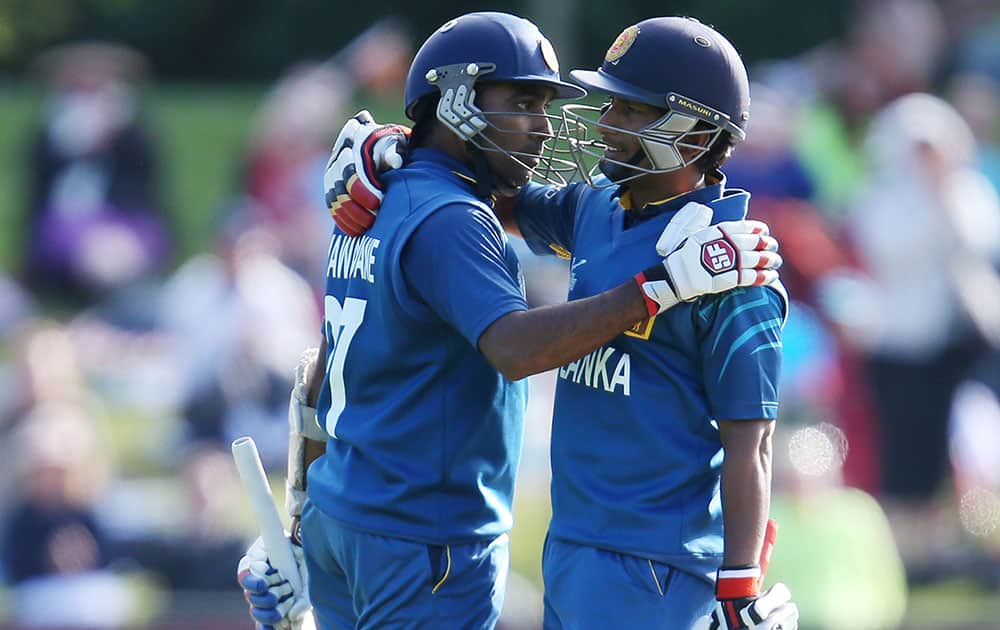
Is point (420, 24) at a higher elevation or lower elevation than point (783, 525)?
lower

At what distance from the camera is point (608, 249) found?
13.3 feet

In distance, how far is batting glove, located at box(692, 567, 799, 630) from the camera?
375cm

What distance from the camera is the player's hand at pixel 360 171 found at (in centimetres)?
416

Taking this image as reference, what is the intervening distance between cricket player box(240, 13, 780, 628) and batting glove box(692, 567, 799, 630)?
0.14 m

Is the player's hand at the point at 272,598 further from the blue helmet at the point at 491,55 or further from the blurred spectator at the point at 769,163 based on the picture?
the blurred spectator at the point at 769,163

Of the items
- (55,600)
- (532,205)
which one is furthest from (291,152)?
(532,205)

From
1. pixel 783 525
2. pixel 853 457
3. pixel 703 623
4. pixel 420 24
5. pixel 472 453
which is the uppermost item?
pixel 472 453

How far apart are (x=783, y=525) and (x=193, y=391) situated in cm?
331

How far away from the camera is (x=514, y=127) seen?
4.11m

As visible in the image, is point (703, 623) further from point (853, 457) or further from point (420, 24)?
point (420, 24)

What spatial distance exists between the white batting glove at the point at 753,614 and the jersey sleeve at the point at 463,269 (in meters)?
0.84

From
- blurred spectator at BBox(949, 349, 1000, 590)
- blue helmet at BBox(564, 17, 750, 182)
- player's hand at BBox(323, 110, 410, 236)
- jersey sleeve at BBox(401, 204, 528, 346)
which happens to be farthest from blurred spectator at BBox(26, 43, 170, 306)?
blue helmet at BBox(564, 17, 750, 182)

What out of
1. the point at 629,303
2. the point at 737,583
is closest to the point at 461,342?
the point at 629,303

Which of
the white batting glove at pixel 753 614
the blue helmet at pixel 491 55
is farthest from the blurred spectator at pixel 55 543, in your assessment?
the white batting glove at pixel 753 614
